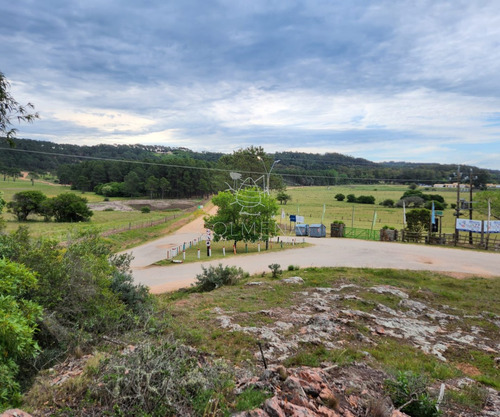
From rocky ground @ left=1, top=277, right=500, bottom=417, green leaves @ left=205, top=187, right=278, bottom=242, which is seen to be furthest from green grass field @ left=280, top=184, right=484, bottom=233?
rocky ground @ left=1, top=277, right=500, bottom=417

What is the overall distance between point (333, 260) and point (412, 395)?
17475 mm

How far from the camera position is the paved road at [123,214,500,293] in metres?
18.0

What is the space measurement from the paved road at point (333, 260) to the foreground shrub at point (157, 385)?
32.2 feet

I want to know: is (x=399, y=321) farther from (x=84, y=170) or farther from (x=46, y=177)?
(x=46, y=177)

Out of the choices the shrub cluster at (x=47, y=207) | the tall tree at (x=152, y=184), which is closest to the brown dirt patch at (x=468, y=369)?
the shrub cluster at (x=47, y=207)

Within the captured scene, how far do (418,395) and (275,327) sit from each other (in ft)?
13.7

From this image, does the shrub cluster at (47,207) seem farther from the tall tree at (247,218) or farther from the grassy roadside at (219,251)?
the tall tree at (247,218)

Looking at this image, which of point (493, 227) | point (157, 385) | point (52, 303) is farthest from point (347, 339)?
point (493, 227)

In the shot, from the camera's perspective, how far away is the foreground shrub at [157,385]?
445 centimetres

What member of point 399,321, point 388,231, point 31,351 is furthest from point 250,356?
point 388,231

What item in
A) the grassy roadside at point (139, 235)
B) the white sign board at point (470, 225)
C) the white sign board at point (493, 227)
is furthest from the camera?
the white sign board at point (470, 225)

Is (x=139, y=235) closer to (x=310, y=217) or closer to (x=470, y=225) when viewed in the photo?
(x=470, y=225)

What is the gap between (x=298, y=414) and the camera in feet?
14.3

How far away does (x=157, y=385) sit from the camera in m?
4.74
